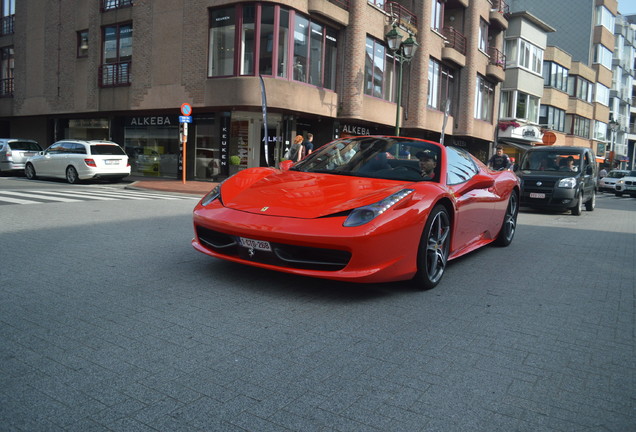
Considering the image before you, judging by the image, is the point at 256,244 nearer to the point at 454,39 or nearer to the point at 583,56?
the point at 454,39

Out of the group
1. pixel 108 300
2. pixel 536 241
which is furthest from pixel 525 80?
pixel 108 300

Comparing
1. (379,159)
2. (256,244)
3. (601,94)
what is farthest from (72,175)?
(601,94)

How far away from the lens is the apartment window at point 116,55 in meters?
24.3

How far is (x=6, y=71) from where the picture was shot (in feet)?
103

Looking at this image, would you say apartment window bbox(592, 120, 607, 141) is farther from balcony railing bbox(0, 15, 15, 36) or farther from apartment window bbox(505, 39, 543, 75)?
balcony railing bbox(0, 15, 15, 36)

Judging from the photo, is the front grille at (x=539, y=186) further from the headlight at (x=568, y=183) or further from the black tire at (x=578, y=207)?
the black tire at (x=578, y=207)

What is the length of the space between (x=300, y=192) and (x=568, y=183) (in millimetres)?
10736

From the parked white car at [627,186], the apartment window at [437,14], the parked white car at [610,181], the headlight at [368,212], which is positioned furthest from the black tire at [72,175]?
the parked white car at [610,181]

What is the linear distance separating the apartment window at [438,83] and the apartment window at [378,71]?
3380 millimetres


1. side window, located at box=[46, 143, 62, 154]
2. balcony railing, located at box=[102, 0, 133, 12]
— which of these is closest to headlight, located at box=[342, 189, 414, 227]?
side window, located at box=[46, 143, 62, 154]

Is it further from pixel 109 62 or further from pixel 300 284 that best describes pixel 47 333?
pixel 109 62

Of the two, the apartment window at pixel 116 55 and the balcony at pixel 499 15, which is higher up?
the balcony at pixel 499 15

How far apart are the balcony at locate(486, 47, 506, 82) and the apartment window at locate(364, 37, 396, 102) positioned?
11.5m

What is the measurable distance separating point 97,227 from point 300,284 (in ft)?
13.3
